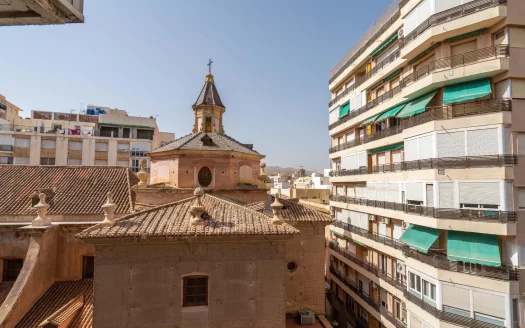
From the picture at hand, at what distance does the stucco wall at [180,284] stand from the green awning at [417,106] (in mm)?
8592

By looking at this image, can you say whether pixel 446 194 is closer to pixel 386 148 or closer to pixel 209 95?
pixel 386 148

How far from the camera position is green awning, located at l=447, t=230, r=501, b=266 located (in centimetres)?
1134

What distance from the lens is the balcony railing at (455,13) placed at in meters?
11.8

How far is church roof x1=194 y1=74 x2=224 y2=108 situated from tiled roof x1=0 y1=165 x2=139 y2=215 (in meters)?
6.87

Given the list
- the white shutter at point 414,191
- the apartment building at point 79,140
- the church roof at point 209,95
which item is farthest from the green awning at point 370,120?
the apartment building at point 79,140

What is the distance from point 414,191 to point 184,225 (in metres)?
10.6

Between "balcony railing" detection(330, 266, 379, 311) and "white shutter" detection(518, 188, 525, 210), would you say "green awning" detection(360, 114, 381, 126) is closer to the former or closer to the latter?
"white shutter" detection(518, 188, 525, 210)

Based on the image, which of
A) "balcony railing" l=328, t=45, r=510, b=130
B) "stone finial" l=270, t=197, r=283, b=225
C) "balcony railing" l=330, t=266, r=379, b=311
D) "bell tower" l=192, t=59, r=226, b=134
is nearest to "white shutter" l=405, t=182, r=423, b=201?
"balcony railing" l=328, t=45, r=510, b=130

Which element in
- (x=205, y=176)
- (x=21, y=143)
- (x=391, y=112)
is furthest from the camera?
(x=21, y=143)

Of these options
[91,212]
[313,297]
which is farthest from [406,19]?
[91,212]

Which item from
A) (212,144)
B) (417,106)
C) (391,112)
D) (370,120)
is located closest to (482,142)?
(417,106)

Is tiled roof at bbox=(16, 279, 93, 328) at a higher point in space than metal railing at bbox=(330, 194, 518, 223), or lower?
lower

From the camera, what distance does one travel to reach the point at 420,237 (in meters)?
13.5

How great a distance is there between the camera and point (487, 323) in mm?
11203
